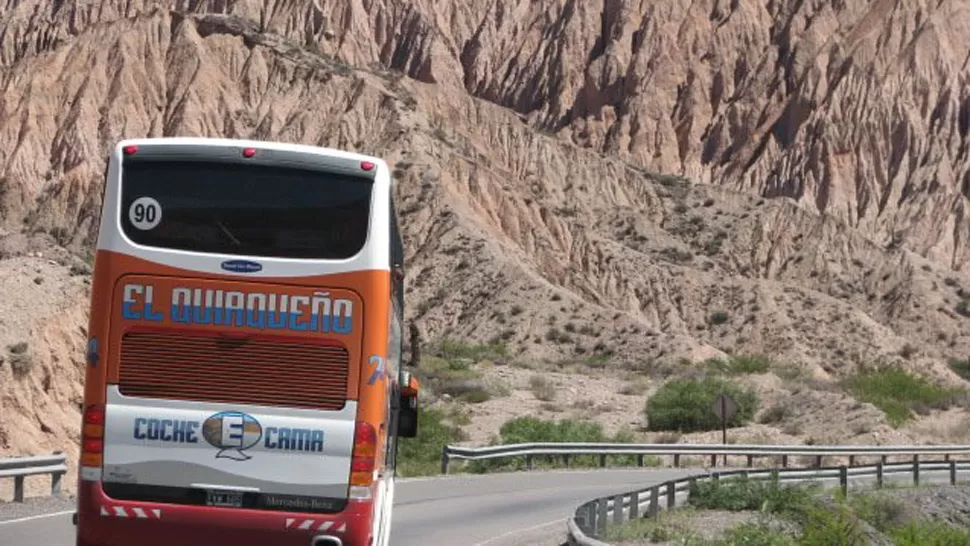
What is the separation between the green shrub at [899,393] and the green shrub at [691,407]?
5.02m

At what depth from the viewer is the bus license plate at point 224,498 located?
1126 centimetres

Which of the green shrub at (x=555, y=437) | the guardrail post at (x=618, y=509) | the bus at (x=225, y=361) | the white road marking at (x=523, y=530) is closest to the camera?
the bus at (x=225, y=361)

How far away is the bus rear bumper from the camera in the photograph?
11219 millimetres

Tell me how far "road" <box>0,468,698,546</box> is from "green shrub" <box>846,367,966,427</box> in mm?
22005

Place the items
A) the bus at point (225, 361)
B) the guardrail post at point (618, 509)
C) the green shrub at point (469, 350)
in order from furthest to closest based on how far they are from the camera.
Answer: the green shrub at point (469, 350), the guardrail post at point (618, 509), the bus at point (225, 361)

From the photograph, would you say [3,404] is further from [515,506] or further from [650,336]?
[650,336]

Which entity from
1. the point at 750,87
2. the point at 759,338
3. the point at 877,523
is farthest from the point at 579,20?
the point at 877,523

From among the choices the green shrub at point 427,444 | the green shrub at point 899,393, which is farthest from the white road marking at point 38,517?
the green shrub at point 899,393

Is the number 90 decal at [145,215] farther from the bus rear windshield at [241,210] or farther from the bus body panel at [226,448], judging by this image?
the bus body panel at [226,448]

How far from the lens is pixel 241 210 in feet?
37.5

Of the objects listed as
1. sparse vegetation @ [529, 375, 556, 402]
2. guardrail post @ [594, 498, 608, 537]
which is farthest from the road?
sparse vegetation @ [529, 375, 556, 402]

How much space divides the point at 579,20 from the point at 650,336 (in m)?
47.8

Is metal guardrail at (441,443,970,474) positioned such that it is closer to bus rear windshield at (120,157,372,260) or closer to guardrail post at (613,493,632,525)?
guardrail post at (613,493,632,525)

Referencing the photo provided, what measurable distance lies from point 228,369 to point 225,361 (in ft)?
0.20
